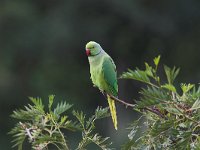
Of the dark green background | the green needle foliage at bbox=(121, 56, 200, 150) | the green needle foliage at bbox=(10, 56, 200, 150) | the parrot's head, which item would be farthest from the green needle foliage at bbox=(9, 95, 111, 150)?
the dark green background

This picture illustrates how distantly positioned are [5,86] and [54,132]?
12.9 meters

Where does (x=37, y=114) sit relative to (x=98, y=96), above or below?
above

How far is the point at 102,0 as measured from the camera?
55.6ft

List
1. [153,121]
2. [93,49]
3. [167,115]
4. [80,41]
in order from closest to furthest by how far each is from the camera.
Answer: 1. [167,115]
2. [153,121]
3. [93,49]
4. [80,41]

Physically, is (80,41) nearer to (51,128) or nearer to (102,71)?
(102,71)

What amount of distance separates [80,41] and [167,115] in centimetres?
1380

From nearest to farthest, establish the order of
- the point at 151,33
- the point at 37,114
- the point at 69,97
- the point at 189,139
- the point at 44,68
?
the point at 189,139 < the point at 37,114 < the point at 69,97 < the point at 44,68 < the point at 151,33

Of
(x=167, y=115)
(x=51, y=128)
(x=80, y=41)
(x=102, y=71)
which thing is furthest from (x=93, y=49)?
(x=80, y=41)

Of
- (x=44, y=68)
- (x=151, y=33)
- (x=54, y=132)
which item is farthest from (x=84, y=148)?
(x=151, y=33)

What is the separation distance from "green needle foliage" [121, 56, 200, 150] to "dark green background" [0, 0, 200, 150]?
40.7 feet

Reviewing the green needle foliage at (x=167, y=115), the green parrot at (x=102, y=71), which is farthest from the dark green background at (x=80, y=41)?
the green needle foliage at (x=167, y=115)

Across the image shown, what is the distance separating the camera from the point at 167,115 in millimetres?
2027

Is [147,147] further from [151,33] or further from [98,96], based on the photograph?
[151,33]

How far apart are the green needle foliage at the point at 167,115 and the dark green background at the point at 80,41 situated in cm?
1239
